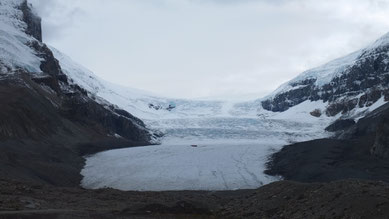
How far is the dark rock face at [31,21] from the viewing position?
81750 millimetres

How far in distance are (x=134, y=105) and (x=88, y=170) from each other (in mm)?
110743

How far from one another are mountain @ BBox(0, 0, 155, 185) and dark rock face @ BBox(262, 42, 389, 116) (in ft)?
181

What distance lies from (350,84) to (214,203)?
116 metres

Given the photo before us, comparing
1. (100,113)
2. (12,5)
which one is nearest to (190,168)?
(100,113)

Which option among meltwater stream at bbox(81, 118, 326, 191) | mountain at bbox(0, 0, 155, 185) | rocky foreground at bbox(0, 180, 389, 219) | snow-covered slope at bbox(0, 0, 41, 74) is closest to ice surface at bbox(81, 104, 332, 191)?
meltwater stream at bbox(81, 118, 326, 191)

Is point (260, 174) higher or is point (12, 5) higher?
point (12, 5)

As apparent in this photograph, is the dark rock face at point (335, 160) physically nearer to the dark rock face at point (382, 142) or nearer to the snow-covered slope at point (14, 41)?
the dark rock face at point (382, 142)

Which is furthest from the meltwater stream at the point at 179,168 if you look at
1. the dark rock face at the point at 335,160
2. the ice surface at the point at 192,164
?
the dark rock face at the point at 335,160

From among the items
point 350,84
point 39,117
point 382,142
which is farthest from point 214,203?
point 350,84

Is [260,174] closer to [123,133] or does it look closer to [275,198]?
[275,198]

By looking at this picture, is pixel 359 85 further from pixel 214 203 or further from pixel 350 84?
pixel 214 203

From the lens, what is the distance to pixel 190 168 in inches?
1580

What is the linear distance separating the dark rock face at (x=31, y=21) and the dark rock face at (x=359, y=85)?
226 feet

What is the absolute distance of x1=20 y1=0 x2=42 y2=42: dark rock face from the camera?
268 ft
